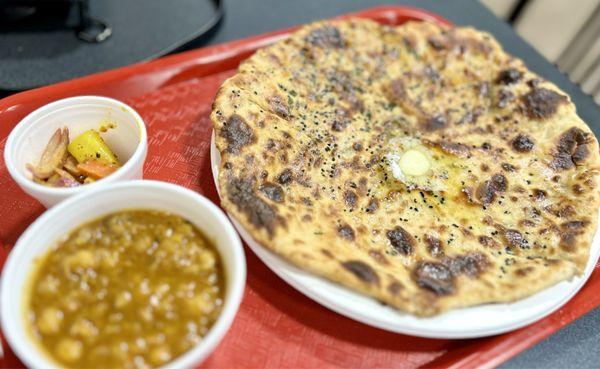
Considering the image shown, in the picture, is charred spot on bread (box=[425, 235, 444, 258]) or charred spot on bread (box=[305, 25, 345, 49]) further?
charred spot on bread (box=[305, 25, 345, 49])

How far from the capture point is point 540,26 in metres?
4.97

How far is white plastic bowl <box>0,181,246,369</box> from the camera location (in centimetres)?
151

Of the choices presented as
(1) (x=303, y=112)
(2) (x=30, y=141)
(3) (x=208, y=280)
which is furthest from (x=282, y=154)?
(2) (x=30, y=141)

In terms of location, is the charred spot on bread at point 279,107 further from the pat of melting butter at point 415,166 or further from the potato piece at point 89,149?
the potato piece at point 89,149

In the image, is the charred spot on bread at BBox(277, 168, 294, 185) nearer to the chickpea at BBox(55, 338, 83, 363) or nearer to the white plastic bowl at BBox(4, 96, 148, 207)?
the white plastic bowl at BBox(4, 96, 148, 207)

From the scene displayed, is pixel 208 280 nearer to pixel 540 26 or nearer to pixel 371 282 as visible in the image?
pixel 371 282

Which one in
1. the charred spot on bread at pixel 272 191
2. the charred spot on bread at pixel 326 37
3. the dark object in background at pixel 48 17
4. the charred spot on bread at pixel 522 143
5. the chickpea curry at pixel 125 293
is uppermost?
the charred spot on bread at pixel 522 143

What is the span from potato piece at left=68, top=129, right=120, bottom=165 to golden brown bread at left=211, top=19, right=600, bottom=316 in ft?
1.69

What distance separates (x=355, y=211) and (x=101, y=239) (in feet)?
3.46

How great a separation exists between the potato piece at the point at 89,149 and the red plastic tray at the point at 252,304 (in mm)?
285

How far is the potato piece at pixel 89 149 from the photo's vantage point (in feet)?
7.00

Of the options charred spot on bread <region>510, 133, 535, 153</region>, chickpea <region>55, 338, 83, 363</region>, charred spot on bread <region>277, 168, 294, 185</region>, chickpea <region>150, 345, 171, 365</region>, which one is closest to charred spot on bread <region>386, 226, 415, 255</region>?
charred spot on bread <region>277, 168, 294, 185</region>

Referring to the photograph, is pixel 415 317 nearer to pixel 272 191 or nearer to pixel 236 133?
pixel 272 191

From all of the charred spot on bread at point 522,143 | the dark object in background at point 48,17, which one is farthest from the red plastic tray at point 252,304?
the dark object in background at point 48,17
